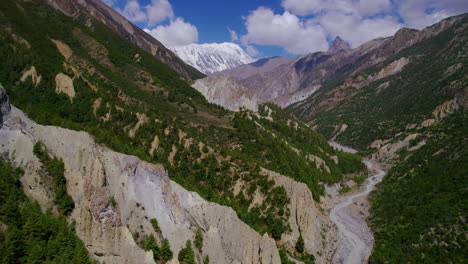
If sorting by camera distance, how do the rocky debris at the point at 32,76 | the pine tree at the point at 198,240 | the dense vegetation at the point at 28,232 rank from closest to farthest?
1. the dense vegetation at the point at 28,232
2. the pine tree at the point at 198,240
3. the rocky debris at the point at 32,76

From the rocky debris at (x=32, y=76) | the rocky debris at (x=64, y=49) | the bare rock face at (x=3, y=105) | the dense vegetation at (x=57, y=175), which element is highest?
the rocky debris at (x=64, y=49)

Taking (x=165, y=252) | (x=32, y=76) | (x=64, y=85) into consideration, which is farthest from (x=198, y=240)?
(x=32, y=76)

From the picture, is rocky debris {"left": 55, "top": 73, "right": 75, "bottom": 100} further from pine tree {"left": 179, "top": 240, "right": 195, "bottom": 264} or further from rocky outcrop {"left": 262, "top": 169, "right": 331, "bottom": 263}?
pine tree {"left": 179, "top": 240, "right": 195, "bottom": 264}

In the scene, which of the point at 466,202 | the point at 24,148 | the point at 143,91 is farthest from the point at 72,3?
the point at 466,202

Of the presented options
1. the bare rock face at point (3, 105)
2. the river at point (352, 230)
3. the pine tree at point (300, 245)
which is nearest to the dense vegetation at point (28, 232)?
the bare rock face at point (3, 105)

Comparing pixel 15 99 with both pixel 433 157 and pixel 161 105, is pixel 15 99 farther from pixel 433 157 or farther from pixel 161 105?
pixel 433 157

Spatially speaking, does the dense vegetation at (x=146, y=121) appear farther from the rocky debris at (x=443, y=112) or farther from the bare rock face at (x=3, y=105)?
the rocky debris at (x=443, y=112)

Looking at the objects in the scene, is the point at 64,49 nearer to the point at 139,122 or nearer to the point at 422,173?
the point at 139,122
